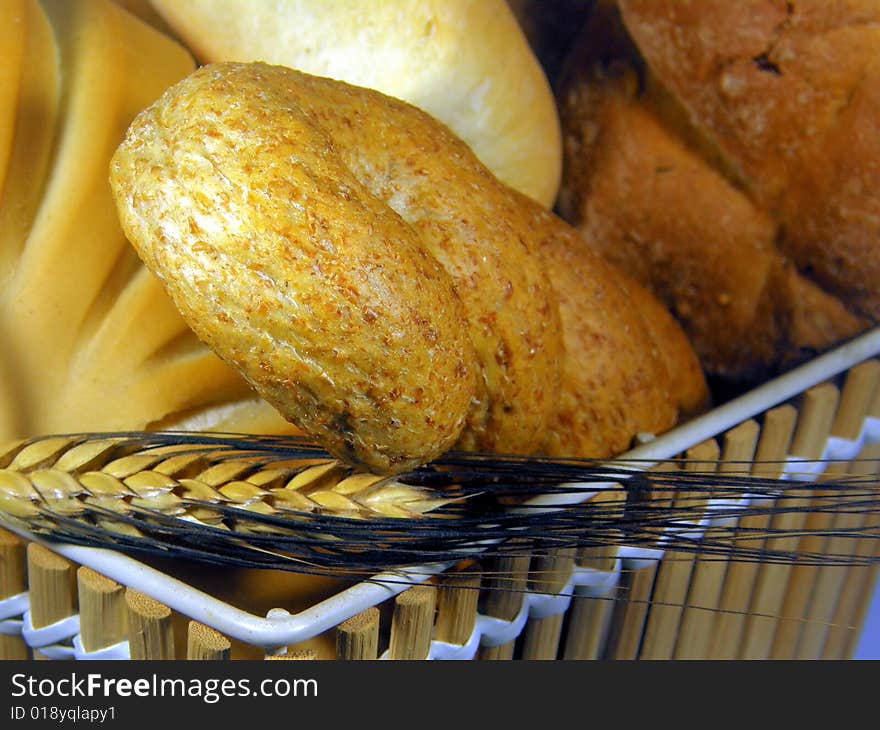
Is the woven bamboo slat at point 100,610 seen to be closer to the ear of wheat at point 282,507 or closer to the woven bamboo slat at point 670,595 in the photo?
the ear of wheat at point 282,507

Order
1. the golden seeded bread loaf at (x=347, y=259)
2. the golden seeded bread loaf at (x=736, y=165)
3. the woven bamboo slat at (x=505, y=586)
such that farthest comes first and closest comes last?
1. the golden seeded bread loaf at (x=736, y=165)
2. the woven bamboo slat at (x=505, y=586)
3. the golden seeded bread loaf at (x=347, y=259)

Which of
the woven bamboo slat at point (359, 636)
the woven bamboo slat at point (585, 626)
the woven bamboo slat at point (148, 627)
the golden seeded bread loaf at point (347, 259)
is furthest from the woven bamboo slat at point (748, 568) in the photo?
the woven bamboo slat at point (148, 627)

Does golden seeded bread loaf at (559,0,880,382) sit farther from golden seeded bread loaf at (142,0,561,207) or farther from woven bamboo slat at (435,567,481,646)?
woven bamboo slat at (435,567,481,646)

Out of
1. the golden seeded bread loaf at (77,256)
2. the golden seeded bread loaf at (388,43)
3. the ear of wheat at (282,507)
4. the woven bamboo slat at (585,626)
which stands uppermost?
the golden seeded bread loaf at (388,43)

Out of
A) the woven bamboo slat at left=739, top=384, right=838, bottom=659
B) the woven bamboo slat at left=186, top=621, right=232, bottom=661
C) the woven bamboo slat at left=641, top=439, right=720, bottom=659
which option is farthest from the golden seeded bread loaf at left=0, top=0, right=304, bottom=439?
the woven bamboo slat at left=739, top=384, right=838, bottom=659
